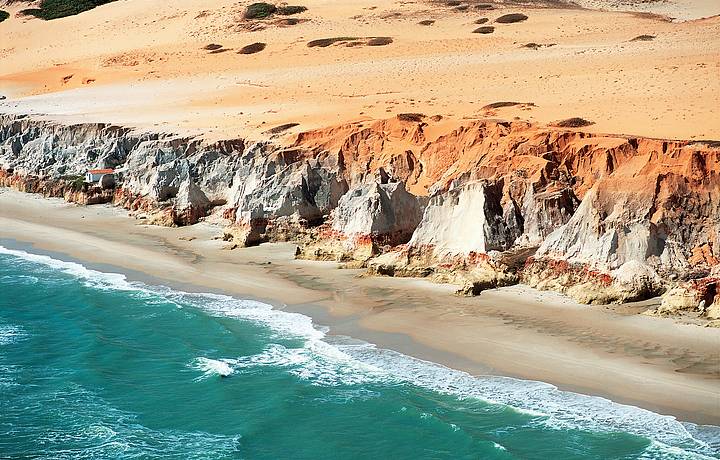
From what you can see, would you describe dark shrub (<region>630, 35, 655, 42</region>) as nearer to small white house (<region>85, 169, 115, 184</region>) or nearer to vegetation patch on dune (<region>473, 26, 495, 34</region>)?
vegetation patch on dune (<region>473, 26, 495, 34</region>)

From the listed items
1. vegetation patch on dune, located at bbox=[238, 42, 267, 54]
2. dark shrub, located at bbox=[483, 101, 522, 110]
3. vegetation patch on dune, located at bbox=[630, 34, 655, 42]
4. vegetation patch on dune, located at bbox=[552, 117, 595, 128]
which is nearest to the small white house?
dark shrub, located at bbox=[483, 101, 522, 110]

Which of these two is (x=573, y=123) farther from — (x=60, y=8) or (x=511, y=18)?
(x=60, y=8)

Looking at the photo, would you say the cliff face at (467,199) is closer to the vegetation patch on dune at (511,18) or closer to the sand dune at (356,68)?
the sand dune at (356,68)

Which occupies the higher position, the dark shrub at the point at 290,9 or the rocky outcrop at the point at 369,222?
the dark shrub at the point at 290,9

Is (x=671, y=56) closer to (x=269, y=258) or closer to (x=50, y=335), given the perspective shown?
(x=269, y=258)

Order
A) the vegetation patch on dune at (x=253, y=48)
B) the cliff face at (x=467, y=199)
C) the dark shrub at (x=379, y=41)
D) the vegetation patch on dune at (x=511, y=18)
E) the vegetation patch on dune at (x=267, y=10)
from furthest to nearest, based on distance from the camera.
Result: the vegetation patch on dune at (x=267, y=10) < the vegetation patch on dune at (x=511, y=18) < the vegetation patch on dune at (x=253, y=48) < the dark shrub at (x=379, y=41) < the cliff face at (x=467, y=199)

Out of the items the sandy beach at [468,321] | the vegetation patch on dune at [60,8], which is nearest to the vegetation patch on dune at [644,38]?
the sandy beach at [468,321]
